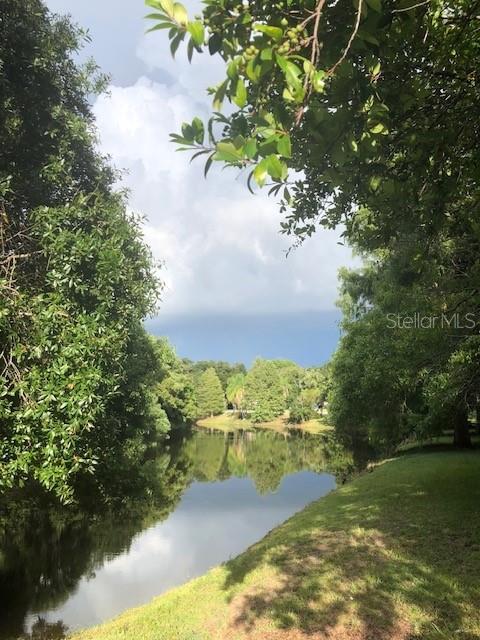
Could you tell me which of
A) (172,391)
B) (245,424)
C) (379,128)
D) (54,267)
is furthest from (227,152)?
(245,424)

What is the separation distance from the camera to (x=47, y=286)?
25.1ft

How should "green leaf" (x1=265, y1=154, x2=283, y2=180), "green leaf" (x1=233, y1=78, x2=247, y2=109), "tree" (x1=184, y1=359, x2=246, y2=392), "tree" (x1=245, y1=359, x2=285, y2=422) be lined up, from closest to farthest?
"green leaf" (x1=265, y1=154, x2=283, y2=180) < "green leaf" (x1=233, y1=78, x2=247, y2=109) < "tree" (x1=245, y1=359, x2=285, y2=422) < "tree" (x1=184, y1=359, x2=246, y2=392)

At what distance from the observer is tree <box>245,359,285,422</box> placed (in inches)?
3935

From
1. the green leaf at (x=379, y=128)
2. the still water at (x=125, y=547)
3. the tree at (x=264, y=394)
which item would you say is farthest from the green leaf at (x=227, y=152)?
the tree at (x=264, y=394)

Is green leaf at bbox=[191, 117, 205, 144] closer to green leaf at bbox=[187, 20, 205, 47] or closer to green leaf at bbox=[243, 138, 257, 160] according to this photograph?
green leaf at bbox=[243, 138, 257, 160]

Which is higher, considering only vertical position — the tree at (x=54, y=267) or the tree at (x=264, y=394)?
the tree at (x=264, y=394)

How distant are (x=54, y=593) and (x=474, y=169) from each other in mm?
14057

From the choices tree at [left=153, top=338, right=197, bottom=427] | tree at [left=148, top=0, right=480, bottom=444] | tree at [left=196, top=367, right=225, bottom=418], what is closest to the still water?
tree at [left=148, top=0, right=480, bottom=444]

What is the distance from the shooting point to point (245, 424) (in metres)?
101

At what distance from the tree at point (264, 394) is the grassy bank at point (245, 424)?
→ 190 centimetres

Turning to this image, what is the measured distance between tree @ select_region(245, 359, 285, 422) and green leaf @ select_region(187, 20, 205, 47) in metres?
99.1

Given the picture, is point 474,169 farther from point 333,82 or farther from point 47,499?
point 47,499

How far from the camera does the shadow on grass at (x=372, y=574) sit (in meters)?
6.44

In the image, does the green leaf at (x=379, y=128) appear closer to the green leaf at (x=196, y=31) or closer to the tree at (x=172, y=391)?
the green leaf at (x=196, y=31)
